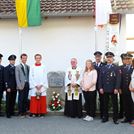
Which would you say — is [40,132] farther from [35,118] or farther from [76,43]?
[76,43]

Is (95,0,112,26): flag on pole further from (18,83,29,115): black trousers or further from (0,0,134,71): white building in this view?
(18,83,29,115): black trousers

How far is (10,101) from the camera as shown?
515 inches

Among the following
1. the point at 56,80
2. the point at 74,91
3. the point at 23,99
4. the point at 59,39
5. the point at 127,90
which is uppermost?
the point at 59,39

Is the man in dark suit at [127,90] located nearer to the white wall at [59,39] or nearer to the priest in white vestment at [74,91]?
the priest in white vestment at [74,91]

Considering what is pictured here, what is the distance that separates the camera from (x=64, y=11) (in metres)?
15.2

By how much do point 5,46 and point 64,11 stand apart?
8.29 ft

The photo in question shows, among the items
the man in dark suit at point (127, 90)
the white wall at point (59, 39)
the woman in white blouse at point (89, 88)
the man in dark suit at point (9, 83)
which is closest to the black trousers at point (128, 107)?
the man in dark suit at point (127, 90)

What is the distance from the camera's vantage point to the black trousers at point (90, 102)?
12477mm

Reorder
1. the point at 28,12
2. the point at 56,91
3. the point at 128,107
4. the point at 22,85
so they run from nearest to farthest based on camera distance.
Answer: the point at 128,107 → the point at 22,85 → the point at 56,91 → the point at 28,12

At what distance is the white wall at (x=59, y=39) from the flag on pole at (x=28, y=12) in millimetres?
836

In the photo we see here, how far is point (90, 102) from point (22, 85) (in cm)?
207

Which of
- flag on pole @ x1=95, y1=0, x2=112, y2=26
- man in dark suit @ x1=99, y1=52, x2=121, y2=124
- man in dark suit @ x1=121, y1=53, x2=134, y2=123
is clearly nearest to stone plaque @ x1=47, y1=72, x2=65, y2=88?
flag on pole @ x1=95, y1=0, x2=112, y2=26

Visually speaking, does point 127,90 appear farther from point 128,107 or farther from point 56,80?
point 56,80

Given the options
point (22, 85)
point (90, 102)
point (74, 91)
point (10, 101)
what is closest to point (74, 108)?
point (74, 91)
